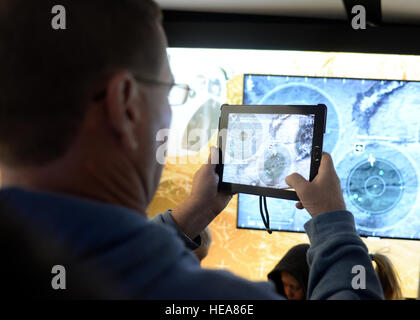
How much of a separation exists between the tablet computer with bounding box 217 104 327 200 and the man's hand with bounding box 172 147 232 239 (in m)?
0.03

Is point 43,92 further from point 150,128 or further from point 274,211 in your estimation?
point 274,211

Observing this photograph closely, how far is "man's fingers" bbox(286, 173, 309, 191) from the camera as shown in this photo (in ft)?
3.68

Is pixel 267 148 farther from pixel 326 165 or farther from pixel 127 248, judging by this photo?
pixel 127 248

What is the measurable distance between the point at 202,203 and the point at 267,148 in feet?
1.19

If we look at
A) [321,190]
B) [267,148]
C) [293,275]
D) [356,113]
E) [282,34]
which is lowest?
[293,275]

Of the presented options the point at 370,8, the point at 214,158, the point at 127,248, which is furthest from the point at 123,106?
the point at 370,8

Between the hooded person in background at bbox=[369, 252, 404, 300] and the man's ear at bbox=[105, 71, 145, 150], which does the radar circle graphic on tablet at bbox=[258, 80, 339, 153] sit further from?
the man's ear at bbox=[105, 71, 145, 150]

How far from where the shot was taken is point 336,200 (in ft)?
3.09

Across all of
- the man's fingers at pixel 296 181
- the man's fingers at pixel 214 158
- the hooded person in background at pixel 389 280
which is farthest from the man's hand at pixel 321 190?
the hooded person in background at pixel 389 280

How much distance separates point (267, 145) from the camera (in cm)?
144

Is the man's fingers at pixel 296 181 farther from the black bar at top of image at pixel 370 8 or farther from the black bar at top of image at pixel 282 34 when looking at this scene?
the black bar at top of image at pixel 282 34

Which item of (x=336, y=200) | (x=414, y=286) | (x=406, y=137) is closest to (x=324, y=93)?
(x=406, y=137)

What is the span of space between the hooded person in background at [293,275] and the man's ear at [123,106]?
182cm

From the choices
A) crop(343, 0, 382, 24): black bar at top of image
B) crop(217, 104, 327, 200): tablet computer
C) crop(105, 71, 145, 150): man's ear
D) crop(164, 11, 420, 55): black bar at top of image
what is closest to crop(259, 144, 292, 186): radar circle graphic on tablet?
crop(217, 104, 327, 200): tablet computer
